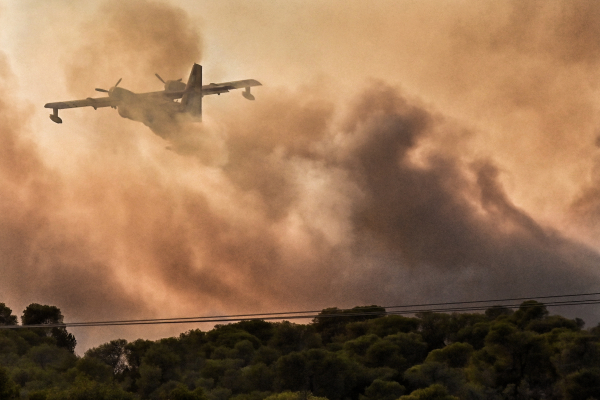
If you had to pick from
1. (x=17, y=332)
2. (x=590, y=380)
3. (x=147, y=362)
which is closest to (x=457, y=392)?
(x=590, y=380)

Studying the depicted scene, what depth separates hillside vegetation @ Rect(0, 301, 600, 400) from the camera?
4225 inches

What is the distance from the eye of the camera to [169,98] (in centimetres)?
10569

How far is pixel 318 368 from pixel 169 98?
172ft

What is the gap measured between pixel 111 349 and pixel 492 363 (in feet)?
261

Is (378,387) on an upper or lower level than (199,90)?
lower

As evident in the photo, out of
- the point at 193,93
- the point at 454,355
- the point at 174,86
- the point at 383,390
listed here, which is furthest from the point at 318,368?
the point at 174,86

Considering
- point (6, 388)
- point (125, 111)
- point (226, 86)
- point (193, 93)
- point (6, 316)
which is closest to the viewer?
point (6, 388)

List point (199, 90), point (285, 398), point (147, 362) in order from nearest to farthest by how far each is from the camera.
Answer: point (285, 398) → point (199, 90) → point (147, 362)

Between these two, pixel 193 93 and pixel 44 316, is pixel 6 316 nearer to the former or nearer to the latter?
pixel 44 316

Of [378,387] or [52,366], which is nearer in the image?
[378,387]

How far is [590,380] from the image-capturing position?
108 meters

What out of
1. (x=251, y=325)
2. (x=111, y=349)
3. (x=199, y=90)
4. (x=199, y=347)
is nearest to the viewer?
(x=199, y=90)

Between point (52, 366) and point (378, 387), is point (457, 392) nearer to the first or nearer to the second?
point (378, 387)

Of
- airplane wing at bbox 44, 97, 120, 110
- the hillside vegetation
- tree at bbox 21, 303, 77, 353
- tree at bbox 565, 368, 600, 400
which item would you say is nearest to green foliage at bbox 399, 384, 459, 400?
the hillside vegetation
